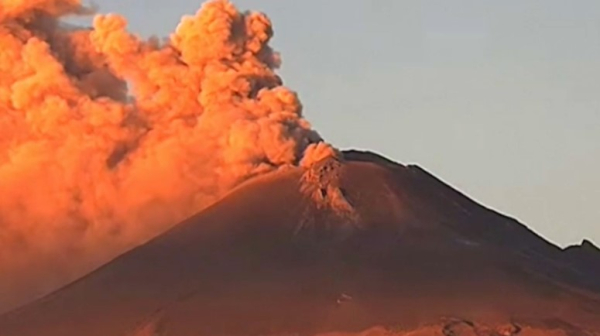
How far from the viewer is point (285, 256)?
15162 centimetres

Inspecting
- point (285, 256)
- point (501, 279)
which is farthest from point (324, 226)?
point (501, 279)

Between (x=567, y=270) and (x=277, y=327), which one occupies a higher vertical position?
(x=567, y=270)

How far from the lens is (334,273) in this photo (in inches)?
5861

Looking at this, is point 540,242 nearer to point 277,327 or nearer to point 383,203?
point 383,203

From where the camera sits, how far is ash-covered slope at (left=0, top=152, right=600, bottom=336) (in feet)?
459

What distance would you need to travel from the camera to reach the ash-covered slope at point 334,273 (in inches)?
5507

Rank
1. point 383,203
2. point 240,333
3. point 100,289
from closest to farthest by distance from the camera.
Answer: point 240,333, point 100,289, point 383,203

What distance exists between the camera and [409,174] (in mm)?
162875

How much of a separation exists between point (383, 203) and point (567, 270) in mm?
15875

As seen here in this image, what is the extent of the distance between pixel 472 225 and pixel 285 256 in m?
17.6

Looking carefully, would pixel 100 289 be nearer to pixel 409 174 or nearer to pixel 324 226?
pixel 324 226

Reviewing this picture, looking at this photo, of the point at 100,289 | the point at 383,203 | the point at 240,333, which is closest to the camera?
the point at 240,333

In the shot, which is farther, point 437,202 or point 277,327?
point 437,202

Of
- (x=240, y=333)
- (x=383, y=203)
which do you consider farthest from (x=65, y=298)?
(x=383, y=203)
